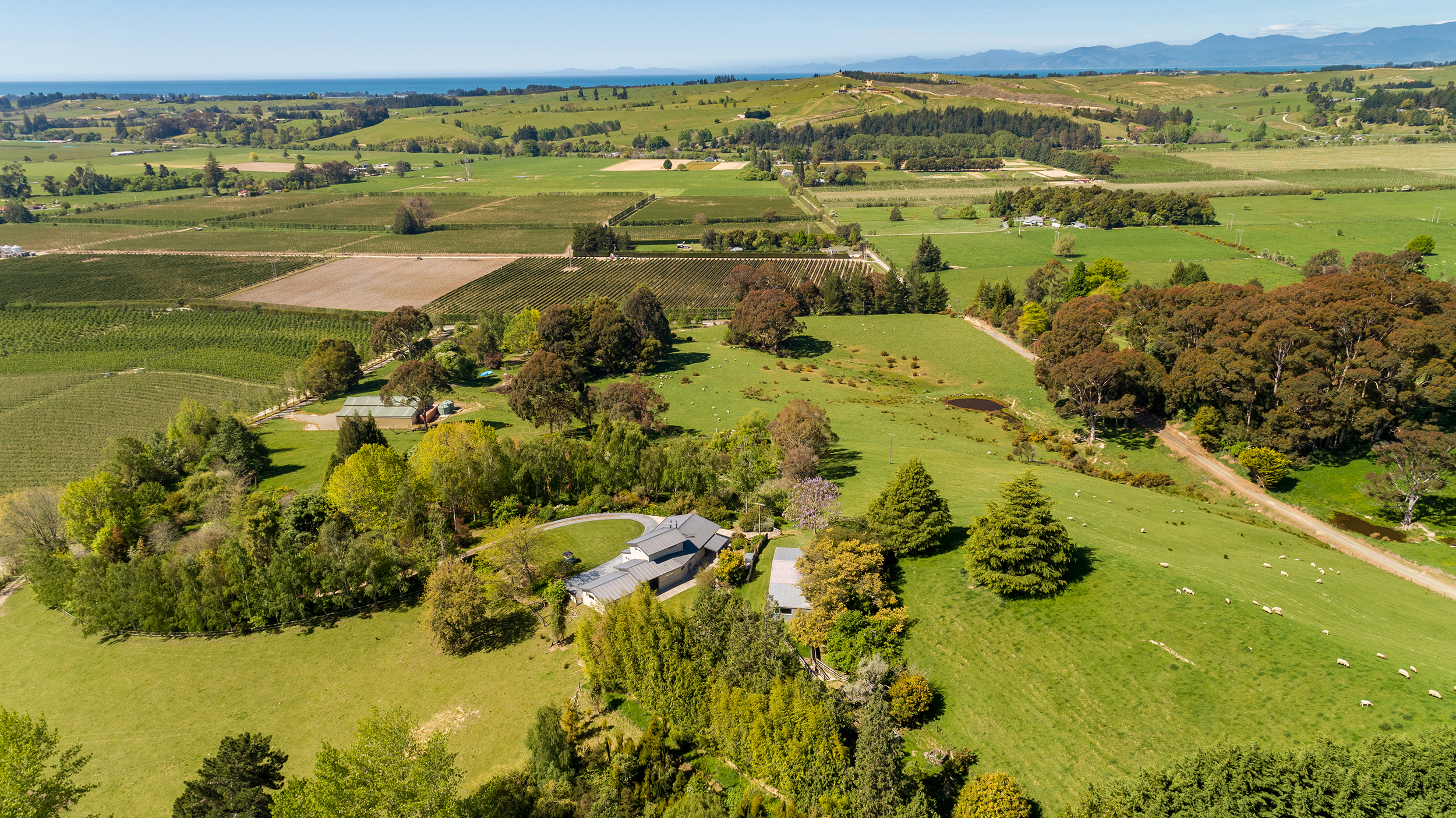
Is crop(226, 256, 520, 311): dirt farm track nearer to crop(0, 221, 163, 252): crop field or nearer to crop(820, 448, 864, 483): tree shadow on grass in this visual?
crop(0, 221, 163, 252): crop field

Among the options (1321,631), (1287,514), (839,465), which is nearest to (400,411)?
(839,465)

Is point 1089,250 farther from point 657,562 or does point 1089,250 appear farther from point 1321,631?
point 657,562

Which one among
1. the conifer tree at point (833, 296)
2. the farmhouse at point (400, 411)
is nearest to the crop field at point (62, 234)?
the farmhouse at point (400, 411)

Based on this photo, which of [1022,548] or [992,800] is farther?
[1022,548]

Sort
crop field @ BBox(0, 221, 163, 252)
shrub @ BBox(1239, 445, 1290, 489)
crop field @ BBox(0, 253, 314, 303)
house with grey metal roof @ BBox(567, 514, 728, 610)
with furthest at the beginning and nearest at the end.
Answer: crop field @ BBox(0, 221, 163, 252)
crop field @ BBox(0, 253, 314, 303)
shrub @ BBox(1239, 445, 1290, 489)
house with grey metal roof @ BBox(567, 514, 728, 610)

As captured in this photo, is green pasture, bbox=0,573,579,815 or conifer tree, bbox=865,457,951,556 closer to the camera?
green pasture, bbox=0,573,579,815

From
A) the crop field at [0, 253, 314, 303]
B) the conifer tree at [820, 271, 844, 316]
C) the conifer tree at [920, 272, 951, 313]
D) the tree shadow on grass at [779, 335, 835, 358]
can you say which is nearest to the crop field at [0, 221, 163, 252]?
the crop field at [0, 253, 314, 303]

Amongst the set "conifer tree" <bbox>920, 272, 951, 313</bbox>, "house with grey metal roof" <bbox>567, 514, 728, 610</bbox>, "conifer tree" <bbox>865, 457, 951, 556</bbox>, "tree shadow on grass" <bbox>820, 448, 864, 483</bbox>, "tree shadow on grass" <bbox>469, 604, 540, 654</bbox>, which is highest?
"conifer tree" <bbox>920, 272, 951, 313</bbox>
